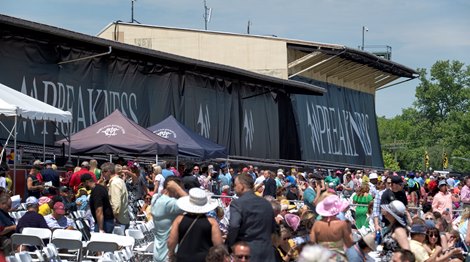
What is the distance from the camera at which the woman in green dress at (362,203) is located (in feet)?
72.7

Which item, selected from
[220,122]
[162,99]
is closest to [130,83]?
[162,99]

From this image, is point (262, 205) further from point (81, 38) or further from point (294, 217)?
point (81, 38)

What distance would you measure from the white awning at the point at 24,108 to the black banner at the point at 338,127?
1193 inches

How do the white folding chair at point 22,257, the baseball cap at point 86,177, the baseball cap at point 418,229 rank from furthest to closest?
the baseball cap at point 86,177 → the baseball cap at point 418,229 → the white folding chair at point 22,257

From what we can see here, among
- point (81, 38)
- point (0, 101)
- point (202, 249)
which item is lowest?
point (202, 249)

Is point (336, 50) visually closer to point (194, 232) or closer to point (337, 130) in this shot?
point (337, 130)

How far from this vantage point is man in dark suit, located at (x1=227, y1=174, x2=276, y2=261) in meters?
11.5

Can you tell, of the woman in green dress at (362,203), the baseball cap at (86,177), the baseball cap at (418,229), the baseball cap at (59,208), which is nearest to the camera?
the baseball cap at (418,229)

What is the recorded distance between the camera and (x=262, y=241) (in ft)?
37.9

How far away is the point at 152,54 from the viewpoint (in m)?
36.2

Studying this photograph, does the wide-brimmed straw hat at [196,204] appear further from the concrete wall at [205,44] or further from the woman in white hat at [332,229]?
the concrete wall at [205,44]

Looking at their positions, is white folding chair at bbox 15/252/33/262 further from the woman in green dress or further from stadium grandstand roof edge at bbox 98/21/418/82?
stadium grandstand roof edge at bbox 98/21/418/82

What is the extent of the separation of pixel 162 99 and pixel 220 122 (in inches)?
215

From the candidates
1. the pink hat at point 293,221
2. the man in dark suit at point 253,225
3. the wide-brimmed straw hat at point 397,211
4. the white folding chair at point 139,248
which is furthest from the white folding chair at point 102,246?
the wide-brimmed straw hat at point 397,211
